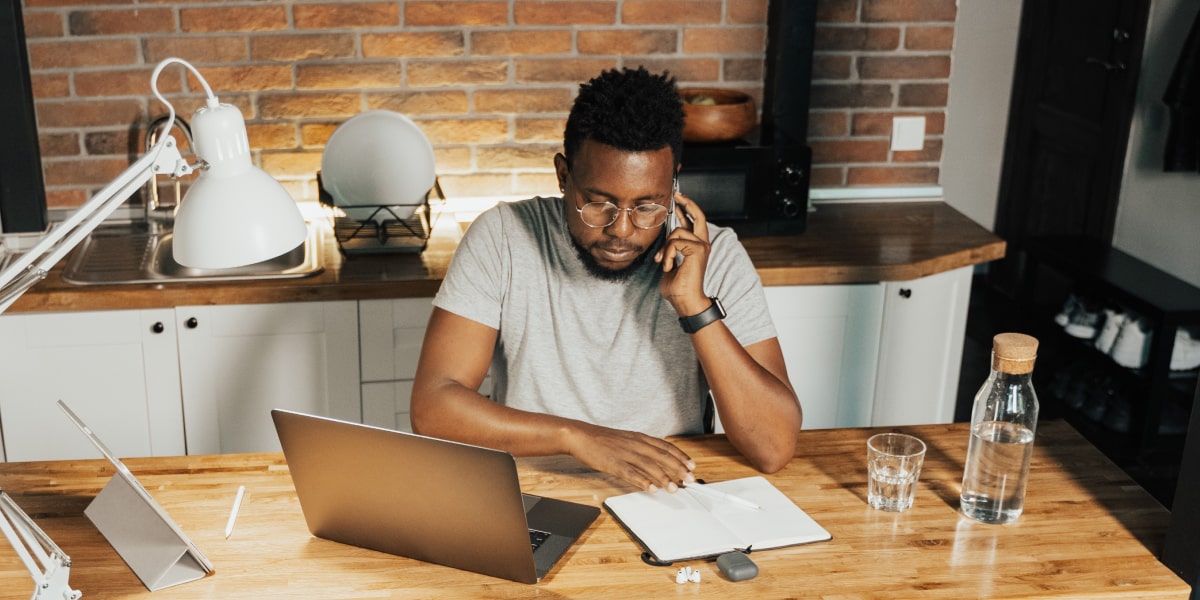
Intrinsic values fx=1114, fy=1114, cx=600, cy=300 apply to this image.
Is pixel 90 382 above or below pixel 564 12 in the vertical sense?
below

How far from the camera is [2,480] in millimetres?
1680

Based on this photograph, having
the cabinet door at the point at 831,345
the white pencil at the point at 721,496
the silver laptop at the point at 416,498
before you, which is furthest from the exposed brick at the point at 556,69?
the silver laptop at the point at 416,498

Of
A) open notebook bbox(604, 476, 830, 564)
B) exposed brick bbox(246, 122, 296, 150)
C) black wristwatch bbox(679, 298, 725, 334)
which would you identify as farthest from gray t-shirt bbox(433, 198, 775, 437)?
exposed brick bbox(246, 122, 296, 150)

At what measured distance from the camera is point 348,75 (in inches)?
115

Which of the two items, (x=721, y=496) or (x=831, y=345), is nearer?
(x=721, y=496)

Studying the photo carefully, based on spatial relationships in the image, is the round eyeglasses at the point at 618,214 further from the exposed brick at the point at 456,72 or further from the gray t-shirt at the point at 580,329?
the exposed brick at the point at 456,72

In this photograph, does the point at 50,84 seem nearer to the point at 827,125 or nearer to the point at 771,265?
the point at 771,265

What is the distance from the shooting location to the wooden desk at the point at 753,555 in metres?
1.41

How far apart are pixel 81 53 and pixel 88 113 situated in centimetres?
15

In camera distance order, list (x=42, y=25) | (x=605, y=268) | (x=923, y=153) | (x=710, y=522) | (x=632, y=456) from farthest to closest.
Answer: (x=923, y=153), (x=42, y=25), (x=605, y=268), (x=632, y=456), (x=710, y=522)

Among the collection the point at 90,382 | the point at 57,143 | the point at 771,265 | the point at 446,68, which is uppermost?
the point at 446,68

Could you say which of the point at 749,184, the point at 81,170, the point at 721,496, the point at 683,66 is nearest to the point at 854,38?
the point at 683,66

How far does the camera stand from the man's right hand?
63.6 inches

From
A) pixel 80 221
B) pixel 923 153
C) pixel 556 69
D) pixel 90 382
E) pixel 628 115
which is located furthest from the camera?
pixel 923 153
